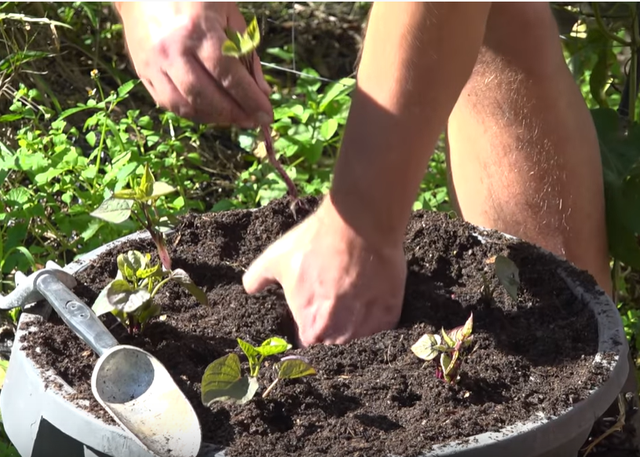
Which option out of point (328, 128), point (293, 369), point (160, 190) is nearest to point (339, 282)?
point (293, 369)

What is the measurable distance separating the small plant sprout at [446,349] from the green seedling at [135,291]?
343 mm

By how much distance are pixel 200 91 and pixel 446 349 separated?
0.46m

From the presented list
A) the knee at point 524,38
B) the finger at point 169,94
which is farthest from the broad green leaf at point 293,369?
the knee at point 524,38

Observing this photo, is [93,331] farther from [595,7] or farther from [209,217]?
[595,7]

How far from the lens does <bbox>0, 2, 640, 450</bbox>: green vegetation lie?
1970 millimetres

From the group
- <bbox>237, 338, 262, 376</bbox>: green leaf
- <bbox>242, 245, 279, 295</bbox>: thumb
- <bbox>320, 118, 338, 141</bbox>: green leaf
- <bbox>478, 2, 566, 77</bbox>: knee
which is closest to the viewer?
<bbox>237, 338, 262, 376</bbox>: green leaf

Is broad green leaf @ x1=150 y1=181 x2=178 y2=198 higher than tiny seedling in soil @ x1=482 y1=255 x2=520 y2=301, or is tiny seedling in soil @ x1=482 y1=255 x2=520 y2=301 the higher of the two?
broad green leaf @ x1=150 y1=181 x2=178 y2=198

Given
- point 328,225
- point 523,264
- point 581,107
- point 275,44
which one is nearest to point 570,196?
point 581,107

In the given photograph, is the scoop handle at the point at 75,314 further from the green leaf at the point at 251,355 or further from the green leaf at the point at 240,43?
the green leaf at the point at 240,43

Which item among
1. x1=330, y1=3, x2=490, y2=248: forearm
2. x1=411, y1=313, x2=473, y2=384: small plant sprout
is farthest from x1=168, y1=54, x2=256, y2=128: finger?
x1=411, y1=313, x2=473, y2=384: small plant sprout

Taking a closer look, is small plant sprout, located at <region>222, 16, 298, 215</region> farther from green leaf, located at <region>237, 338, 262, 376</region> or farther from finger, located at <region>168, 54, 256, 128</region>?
green leaf, located at <region>237, 338, 262, 376</region>

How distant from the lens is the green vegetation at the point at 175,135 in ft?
6.46

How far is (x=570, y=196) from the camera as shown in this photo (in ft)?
5.77

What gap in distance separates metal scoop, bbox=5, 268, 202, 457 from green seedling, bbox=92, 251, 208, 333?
0.13 ft
